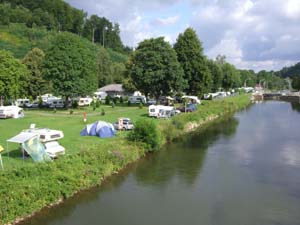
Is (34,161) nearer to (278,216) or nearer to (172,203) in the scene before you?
(172,203)

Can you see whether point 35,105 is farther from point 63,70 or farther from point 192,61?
point 192,61

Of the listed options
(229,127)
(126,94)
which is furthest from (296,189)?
(126,94)

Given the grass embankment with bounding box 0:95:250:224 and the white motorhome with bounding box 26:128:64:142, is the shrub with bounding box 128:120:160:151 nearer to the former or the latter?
the grass embankment with bounding box 0:95:250:224

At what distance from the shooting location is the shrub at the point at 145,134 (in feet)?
105

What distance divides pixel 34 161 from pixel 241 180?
44.0 ft

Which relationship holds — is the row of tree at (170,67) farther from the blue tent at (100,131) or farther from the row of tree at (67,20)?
the row of tree at (67,20)

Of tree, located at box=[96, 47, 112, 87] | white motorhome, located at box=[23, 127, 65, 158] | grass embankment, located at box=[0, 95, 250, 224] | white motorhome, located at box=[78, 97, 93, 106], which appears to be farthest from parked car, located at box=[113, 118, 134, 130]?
tree, located at box=[96, 47, 112, 87]

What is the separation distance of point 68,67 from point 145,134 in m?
26.7

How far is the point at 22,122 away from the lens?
141 ft

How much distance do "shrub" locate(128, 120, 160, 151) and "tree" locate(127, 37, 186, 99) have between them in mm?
29517

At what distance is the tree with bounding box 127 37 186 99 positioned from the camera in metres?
61.9

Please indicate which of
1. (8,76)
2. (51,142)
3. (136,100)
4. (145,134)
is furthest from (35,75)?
(51,142)


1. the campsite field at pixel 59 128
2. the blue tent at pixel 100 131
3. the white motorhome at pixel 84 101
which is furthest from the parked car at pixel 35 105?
the blue tent at pixel 100 131

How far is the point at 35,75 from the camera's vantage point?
232ft
